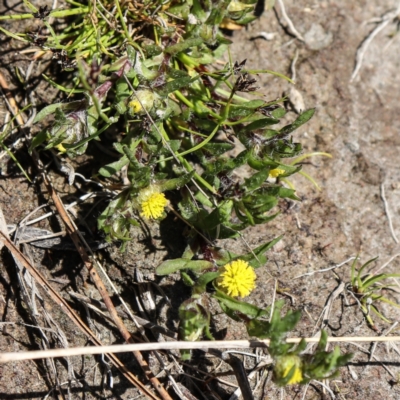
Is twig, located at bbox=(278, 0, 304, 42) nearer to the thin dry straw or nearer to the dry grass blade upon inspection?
the thin dry straw

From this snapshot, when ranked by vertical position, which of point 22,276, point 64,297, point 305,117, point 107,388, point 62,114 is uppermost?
point 62,114

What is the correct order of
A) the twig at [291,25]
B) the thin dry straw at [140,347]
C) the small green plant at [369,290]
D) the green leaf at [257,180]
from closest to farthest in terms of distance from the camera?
1. the thin dry straw at [140,347]
2. the green leaf at [257,180]
3. the small green plant at [369,290]
4. the twig at [291,25]

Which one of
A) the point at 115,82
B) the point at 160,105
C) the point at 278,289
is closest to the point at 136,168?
the point at 160,105

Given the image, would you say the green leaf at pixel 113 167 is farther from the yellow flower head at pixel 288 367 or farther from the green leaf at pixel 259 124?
the yellow flower head at pixel 288 367

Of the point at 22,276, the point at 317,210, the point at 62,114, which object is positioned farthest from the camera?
the point at 317,210

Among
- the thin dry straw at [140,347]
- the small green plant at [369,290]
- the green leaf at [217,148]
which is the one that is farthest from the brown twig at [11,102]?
the small green plant at [369,290]

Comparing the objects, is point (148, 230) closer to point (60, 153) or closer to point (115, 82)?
point (60, 153)

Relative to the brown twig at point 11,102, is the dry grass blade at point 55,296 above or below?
below
